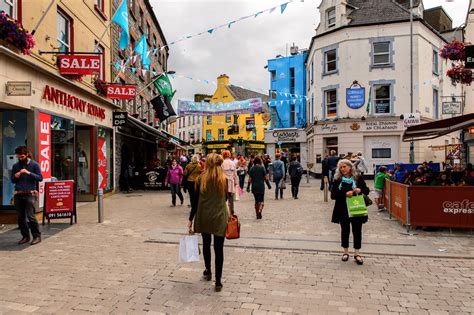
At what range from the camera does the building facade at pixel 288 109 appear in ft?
115

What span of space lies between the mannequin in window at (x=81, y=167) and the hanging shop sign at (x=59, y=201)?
186 inches

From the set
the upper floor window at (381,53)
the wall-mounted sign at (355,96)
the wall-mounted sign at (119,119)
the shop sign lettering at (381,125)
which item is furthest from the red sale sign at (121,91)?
the upper floor window at (381,53)

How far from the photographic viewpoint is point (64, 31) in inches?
474

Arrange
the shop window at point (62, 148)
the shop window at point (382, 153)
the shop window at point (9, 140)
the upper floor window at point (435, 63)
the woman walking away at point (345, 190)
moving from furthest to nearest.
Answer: the upper floor window at point (435, 63)
the shop window at point (382, 153)
the shop window at point (62, 148)
the shop window at point (9, 140)
the woman walking away at point (345, 190)

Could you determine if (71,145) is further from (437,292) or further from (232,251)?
(437,292)

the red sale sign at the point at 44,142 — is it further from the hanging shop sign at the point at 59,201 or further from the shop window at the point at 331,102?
the shop window at the point at 331,102

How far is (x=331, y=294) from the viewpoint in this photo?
15.2 ft

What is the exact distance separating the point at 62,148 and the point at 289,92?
2845 cm

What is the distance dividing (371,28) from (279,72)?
14.4 m

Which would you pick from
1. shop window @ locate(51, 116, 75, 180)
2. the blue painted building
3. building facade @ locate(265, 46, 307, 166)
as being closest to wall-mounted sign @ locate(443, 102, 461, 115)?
shop window @ locate(51, 116, 75, 180)

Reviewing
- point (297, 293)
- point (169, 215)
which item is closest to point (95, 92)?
Answer: point (169, 215)

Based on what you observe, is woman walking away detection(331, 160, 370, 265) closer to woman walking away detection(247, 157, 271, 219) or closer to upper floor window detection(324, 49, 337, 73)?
woman walking away detection(247, 157, 271, 219)

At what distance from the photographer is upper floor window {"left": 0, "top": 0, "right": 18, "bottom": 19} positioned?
28.0 feet

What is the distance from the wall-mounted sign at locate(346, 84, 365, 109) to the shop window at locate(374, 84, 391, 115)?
3.72ft
